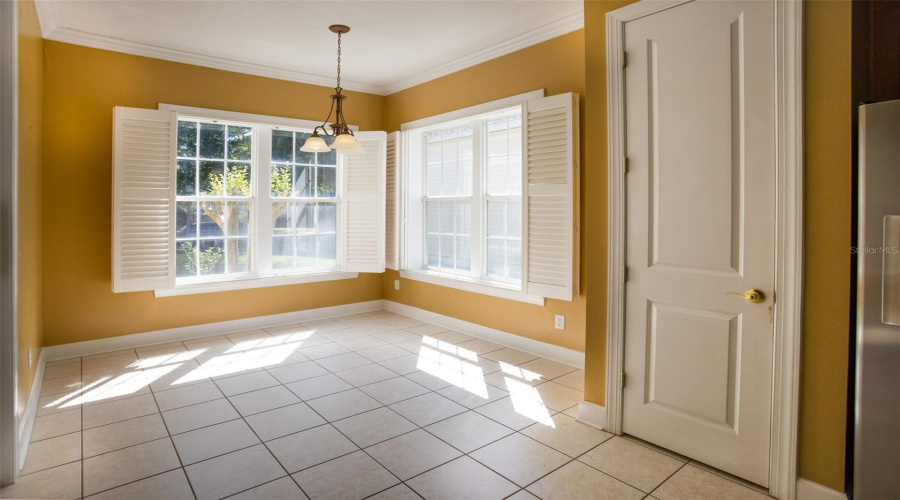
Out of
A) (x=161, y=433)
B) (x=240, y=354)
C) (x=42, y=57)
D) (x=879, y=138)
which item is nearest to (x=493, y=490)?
(x=161, y=433)

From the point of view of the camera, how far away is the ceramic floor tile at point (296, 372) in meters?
3.62

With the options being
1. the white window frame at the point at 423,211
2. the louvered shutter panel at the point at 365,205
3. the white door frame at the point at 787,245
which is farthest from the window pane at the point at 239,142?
the white door frame at the point at 787,245

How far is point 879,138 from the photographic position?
1843 millimetres

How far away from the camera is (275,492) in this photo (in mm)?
2166

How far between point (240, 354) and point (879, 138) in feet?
14.4

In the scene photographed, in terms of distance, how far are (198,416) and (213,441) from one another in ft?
1.31

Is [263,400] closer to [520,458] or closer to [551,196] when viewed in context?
[520,458]

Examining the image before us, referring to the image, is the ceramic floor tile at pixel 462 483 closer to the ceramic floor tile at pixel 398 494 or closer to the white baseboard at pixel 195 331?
the ceramic floor tile at pixel 398 494

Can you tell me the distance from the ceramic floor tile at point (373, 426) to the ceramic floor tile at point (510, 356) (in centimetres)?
132

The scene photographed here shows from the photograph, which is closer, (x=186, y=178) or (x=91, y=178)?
(x=91, y=178)

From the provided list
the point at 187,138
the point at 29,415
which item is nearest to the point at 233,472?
the point at 29,415

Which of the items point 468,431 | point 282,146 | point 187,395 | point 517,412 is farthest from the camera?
point 282,146

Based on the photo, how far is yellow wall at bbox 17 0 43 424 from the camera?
8.76ft

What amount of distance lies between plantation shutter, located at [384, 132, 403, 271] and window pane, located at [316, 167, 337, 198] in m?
0.59
